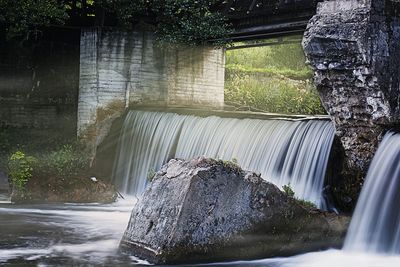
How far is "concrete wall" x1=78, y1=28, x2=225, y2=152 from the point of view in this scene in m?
15.8

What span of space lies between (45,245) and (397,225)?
16.1 feet

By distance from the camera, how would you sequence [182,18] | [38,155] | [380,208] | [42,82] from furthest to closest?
[42,82] < [38,155] < [182,18] < [380,208]

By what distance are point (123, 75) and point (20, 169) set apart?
149 inches


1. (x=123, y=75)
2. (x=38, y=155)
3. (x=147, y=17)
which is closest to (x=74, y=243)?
(x=38, y=155)

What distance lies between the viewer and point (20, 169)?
13844mm

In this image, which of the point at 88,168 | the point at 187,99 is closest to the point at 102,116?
the point at 88,168

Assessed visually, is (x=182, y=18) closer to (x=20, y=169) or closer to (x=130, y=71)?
(x=130, y=71)

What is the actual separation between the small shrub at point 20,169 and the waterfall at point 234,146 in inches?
93.7

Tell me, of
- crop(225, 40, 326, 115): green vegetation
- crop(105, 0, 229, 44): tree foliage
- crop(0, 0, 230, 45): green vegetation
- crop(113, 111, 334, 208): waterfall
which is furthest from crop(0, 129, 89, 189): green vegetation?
crop(225, 40, 326, 115): green vegetation

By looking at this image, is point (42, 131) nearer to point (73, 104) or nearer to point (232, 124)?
point (73, 104)

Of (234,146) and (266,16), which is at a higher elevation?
(266,16)

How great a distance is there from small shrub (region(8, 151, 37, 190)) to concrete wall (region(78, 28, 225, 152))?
2133 mm

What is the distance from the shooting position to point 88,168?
15797 millimetres

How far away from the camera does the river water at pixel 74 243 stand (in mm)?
7762
